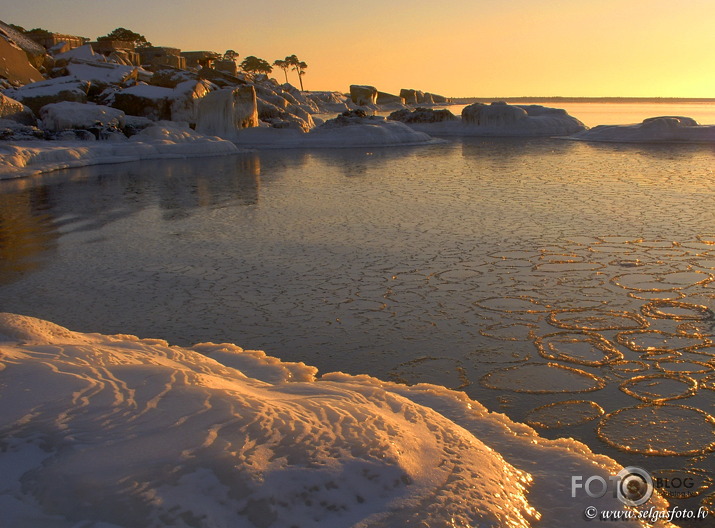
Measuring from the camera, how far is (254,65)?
80.7m

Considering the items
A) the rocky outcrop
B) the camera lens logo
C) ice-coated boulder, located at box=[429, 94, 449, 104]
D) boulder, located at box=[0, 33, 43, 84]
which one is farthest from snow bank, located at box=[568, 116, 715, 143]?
ice-coated boulder, located at box=[429, 94, 449, 104]

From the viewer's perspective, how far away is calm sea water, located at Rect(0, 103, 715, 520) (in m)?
3.09

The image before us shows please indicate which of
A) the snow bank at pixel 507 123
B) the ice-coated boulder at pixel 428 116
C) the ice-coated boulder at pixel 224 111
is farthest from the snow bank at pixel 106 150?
the ice-coated boulder at pixel 428 116

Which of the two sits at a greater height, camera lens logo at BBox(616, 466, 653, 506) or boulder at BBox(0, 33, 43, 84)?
boulder at BBox(0, 33, 43, 84)

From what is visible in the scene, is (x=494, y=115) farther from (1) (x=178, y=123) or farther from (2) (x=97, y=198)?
(2) (x=97, y=198)

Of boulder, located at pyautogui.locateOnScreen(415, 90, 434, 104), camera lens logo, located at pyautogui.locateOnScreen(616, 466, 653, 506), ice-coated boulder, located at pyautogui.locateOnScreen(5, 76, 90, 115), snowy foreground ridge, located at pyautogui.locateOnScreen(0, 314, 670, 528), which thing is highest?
boulder, located at pyautogui.locateOnScreen(415, 90, 434, 104)

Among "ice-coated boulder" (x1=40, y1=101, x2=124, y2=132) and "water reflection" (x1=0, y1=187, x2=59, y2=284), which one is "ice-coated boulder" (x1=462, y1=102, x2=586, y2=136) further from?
"water reflection" (x1=0, y1=187, x2=59, y2=284)

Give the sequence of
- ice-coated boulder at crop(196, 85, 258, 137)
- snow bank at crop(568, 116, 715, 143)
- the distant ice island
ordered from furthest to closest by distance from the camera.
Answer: ice-coated boulder at crop(196, 85, 258, 137) → snow bank at crop(568, 116, 715, 143) → the distant ice island

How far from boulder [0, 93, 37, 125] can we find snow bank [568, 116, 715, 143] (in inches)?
781

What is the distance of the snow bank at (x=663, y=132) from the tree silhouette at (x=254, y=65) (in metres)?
63.2

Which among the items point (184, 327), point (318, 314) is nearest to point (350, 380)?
point (318, 314)

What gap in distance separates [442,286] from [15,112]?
19.0 m

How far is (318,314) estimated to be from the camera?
4.23 m

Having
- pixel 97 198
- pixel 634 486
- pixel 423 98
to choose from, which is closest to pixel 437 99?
pixel 423 98
